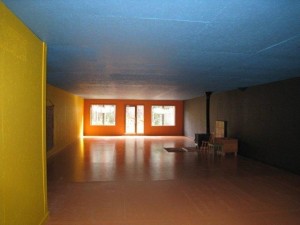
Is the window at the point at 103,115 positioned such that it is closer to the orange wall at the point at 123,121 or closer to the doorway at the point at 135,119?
the orange wall at the point at 123,121

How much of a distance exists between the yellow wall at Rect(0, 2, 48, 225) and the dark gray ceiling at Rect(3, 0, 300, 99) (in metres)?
0.21

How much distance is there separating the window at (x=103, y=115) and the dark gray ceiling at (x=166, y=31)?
10.5m

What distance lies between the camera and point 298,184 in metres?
4.72

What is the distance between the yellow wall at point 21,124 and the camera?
2025mm

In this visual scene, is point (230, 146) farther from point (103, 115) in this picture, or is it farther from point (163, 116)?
point (103, 115)

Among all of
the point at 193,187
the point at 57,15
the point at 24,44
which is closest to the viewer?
the point at 57,15

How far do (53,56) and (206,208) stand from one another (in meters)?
3.15

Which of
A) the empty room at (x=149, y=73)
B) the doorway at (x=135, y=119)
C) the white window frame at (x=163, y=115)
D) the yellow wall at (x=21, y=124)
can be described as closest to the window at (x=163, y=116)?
the white window frame at (x=163, y=115)

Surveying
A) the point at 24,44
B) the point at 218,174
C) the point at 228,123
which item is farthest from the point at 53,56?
the point at 228,123

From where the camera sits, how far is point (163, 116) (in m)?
15.1

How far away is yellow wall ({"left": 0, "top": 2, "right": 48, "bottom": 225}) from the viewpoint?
79.7 inches

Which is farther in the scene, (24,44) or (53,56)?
(53,56)

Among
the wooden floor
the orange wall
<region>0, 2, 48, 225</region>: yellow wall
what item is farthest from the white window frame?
<region>0, 2, 48, 225</region>: yellow wall

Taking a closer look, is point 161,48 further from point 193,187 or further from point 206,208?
point 193,187
